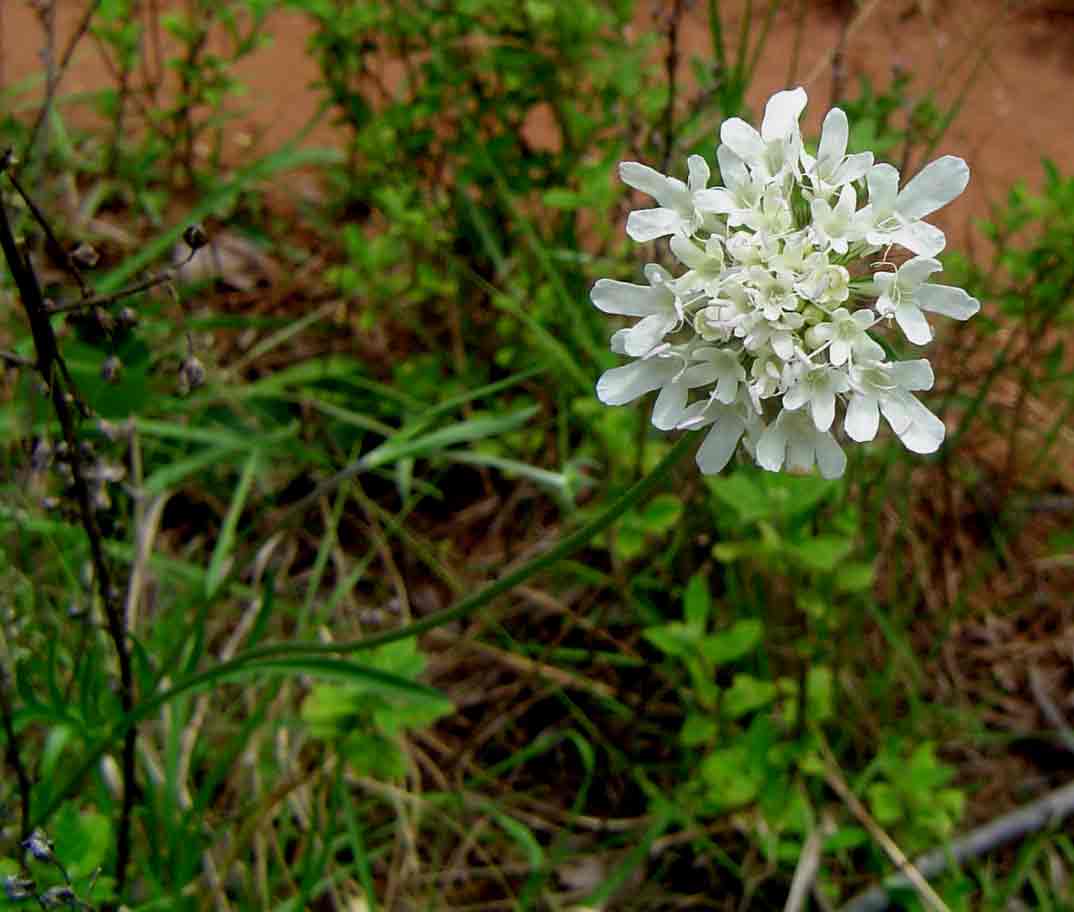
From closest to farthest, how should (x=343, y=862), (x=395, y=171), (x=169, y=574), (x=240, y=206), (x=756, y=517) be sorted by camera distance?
(x=756, y=517), (x=343, y=862), (x=169, y=574), (x=395, y=171), (x=240, y=206)

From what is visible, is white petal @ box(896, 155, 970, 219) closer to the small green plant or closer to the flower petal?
the flower petal

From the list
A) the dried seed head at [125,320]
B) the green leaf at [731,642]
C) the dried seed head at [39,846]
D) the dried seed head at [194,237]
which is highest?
the dried seed head at [194,237]

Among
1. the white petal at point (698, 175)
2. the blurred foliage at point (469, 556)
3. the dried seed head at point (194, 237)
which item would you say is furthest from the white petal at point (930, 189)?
the dried seed head at point (194, 237)

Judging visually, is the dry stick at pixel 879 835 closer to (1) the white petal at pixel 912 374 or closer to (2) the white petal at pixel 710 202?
(1) the white petal at pixel 912 374

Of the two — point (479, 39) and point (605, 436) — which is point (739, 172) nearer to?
point (605, 436)

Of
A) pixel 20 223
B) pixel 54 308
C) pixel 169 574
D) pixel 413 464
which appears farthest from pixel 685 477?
pixel 20 223

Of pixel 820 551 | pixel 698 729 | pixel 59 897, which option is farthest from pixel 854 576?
pixel 59 897

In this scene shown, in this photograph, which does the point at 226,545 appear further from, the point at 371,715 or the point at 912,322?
the point at 912,322
